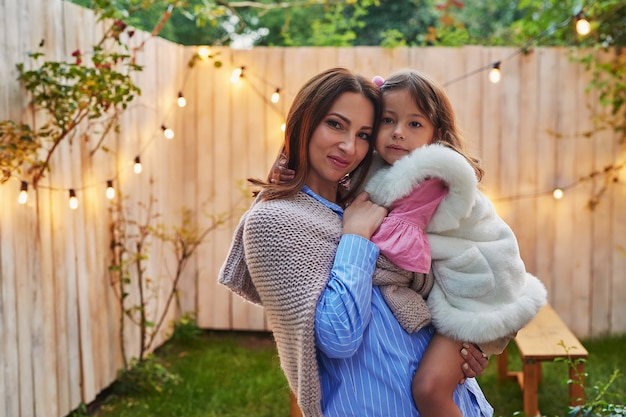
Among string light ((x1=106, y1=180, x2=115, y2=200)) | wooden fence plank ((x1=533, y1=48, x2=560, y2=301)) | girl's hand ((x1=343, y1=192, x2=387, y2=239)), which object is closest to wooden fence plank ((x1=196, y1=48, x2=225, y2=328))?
string light ((x1=106, y1=180, x2=115, y2=200))

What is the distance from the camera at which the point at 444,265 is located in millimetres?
1698

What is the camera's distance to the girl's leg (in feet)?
5.24

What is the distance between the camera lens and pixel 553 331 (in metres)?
3.87

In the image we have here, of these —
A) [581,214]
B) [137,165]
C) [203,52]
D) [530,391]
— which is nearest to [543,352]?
[530,391]

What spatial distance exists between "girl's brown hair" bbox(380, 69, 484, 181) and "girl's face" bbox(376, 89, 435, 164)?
0.05ft

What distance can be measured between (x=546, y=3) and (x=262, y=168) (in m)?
3.15

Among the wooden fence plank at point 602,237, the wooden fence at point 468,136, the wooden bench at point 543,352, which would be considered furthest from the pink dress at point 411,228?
the wooden fence plank at point 602,237

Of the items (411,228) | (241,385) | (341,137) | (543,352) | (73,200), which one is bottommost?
(241,385)

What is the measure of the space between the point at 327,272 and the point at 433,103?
58 centimetres

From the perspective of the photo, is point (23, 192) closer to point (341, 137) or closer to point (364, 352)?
point (341, 137)

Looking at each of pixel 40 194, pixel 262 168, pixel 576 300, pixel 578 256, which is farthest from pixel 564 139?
pixel 40 194

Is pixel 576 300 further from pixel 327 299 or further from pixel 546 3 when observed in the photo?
pixel 327 299

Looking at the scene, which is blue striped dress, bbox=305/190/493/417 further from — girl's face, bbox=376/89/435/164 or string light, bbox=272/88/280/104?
string light, bbox=272/88/280/104

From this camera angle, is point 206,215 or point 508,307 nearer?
point 508,307
